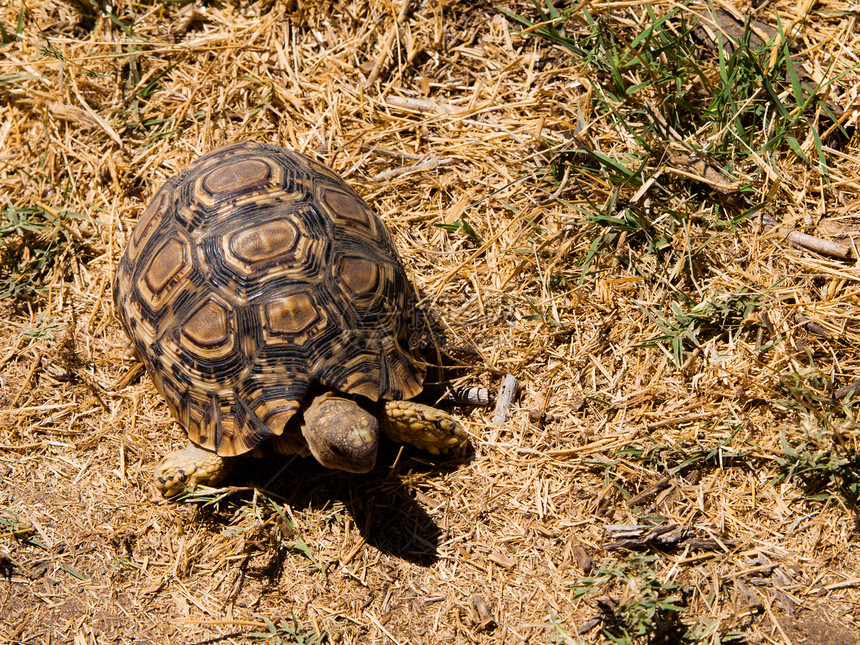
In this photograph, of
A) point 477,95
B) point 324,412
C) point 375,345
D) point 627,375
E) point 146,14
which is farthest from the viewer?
point 146,14

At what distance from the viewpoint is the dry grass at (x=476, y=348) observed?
2666 mm

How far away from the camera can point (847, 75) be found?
10.3ft

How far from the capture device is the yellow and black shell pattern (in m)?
2.62

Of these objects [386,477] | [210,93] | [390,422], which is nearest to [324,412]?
[390,422]

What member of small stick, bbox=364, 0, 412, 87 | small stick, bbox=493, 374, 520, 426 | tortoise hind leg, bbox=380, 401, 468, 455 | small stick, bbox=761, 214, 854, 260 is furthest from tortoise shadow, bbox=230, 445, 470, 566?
small stick, bbox=364, 0, 412, 87

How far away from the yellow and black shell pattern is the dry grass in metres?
0.42

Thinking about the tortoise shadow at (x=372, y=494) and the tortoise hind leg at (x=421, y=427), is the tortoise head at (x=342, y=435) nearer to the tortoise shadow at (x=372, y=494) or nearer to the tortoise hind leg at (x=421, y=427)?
the tortoise hind leg at (x=421, y=427)

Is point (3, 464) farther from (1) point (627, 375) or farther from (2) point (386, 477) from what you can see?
(1) point (627, 375)

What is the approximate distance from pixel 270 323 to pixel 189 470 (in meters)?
0.72

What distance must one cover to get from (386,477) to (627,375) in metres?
1.12

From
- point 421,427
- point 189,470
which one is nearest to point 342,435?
point 421,427

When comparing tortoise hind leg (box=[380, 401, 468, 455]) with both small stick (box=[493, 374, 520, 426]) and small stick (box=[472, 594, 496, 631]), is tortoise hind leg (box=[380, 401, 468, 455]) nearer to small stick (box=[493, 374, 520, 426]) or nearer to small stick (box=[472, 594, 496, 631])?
small stick (box=[493, 374, 520, 426])

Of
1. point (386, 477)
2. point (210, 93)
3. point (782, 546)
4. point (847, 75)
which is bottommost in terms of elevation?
point (386, 477)

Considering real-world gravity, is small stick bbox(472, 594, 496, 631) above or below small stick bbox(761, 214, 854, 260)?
below
